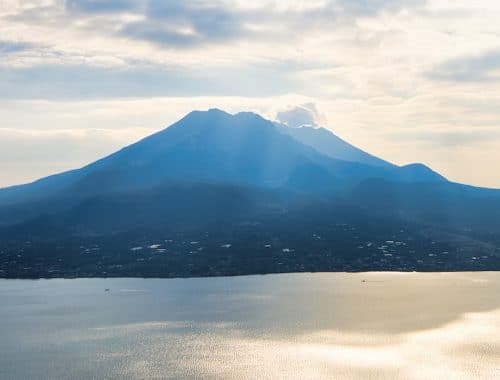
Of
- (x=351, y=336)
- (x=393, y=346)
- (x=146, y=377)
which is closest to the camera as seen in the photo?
(x=146, y=377)

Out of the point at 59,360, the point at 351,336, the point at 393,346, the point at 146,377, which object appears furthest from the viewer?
the point at 351,336

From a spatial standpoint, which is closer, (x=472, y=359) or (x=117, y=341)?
(x=472, y=359)

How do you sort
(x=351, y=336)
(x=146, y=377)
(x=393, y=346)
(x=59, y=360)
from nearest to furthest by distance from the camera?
1. (x=146, y=377)
2. (x=59, y=360)
3. (x=393, y=346)
4. (x=351, y=336)

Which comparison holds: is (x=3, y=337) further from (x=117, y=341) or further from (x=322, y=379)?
(x=322, y=379)

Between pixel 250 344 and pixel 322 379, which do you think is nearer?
pixel 322 379

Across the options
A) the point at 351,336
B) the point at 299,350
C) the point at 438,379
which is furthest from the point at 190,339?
the point at 438,379

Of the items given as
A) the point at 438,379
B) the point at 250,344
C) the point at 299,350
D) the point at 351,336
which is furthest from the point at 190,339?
the point at 438,379

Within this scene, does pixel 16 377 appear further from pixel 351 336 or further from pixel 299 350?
pixel 351 336

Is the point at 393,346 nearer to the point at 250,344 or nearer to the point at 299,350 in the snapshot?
the point at 299,350
